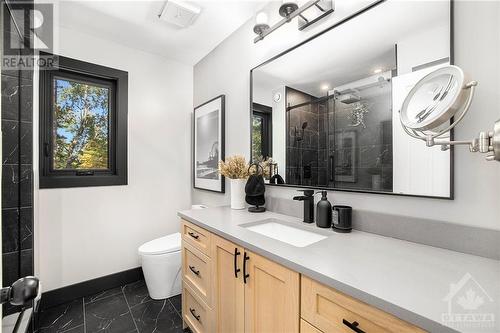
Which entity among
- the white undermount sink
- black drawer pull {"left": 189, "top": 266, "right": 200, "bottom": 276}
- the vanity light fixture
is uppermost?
the vanity light fixture

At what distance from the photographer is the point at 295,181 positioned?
1637 millimetres

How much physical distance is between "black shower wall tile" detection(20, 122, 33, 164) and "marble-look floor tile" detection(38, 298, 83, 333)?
4.19 ft

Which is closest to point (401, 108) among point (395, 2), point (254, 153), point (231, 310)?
point (395, 2)

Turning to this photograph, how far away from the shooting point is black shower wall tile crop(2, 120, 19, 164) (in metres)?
1.46

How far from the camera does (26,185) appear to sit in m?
1.67

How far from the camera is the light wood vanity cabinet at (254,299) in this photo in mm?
716

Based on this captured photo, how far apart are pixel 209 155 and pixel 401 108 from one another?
1.87 m

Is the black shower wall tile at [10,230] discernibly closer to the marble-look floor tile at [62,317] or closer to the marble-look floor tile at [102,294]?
the marble-look floor tile at [62,317]

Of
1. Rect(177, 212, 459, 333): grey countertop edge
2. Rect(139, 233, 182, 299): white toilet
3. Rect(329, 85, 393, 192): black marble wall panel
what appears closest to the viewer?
Rect(177, 212, 459, 333): grey countertop edge

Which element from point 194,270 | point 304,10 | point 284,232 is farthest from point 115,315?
point 304,10

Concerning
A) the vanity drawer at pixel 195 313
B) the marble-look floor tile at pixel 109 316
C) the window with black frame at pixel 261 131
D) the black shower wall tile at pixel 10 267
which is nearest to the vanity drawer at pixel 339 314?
the vanity drawer at pixel 195 313

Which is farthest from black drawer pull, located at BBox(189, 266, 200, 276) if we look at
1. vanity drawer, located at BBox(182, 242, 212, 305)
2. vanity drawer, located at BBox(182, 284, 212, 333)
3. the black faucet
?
the black faucet

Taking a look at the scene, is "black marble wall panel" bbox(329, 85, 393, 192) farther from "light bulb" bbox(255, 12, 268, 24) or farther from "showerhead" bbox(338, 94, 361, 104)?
"light bulb" bbox(255, 12, 268, 24)

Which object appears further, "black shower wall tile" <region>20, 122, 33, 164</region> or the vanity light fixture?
"black shower wall tile" <region>20, 122, 33, 164</region>
